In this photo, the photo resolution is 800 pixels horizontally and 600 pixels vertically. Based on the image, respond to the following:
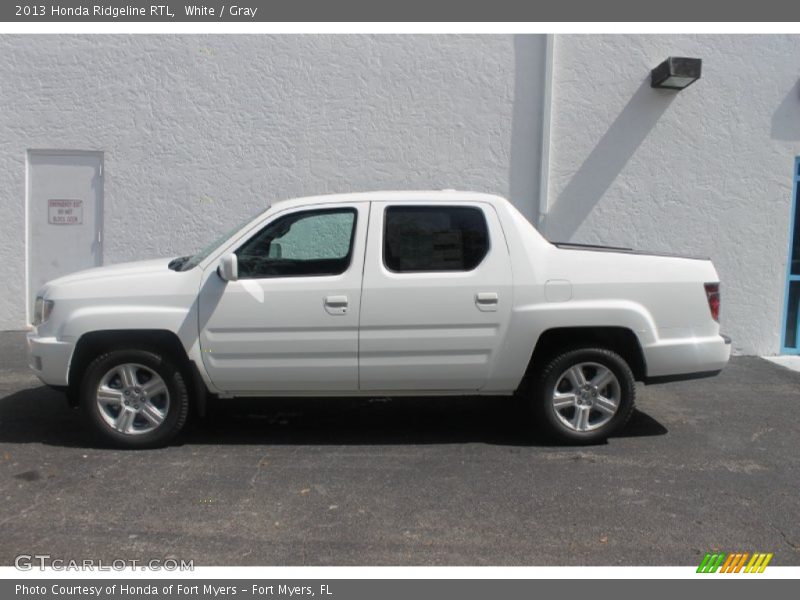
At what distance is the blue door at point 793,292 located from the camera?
8.82m

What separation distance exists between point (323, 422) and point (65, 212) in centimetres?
523

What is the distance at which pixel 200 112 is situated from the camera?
8875 mm

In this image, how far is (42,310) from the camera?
529cm

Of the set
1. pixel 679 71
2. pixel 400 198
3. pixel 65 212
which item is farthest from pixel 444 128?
pixel 65 212

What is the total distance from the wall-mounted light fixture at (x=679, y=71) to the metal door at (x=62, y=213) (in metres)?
6.89

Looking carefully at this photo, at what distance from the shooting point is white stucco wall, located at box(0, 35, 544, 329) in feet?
28.7

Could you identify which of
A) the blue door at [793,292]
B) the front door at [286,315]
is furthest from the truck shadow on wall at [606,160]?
the front door at [286,315]

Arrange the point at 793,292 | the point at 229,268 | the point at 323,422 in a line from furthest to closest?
the point at 793,292, the point at 323,422, the point at 229,268

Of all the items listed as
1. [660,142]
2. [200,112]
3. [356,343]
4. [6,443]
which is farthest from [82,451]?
[660,142]

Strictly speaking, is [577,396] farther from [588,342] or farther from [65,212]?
[65,212]

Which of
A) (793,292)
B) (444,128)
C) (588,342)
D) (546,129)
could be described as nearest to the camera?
(588,342)

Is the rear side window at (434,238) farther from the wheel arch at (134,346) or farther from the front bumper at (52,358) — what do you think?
the front bumper at (52,358)

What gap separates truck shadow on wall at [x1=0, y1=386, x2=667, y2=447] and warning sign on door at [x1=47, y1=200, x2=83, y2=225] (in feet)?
9.88

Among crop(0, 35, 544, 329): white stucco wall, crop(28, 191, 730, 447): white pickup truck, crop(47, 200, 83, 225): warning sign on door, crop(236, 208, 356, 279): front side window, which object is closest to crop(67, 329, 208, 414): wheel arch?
crop(28, 191, 730, 447): white pickup truck
